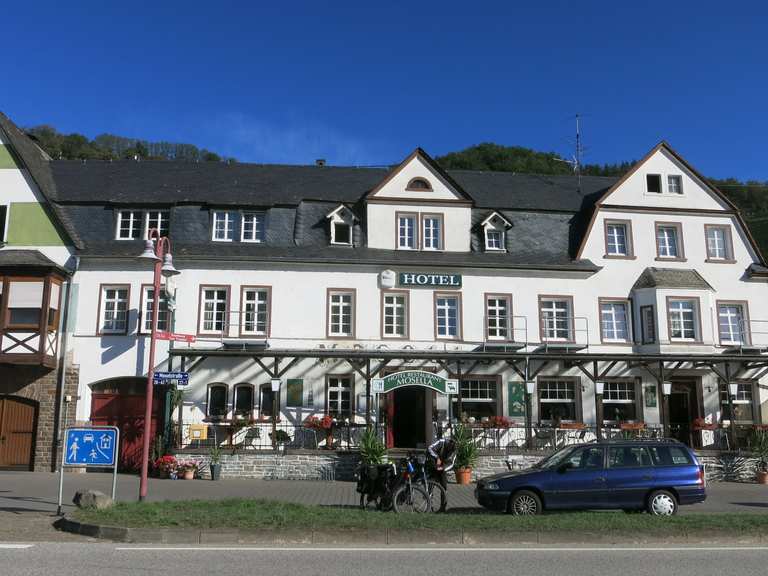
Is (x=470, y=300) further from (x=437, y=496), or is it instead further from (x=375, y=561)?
(x=375, y=561)

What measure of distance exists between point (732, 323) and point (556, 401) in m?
7.49

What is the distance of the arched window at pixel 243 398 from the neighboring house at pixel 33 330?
517cm

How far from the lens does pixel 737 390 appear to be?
83.2ft

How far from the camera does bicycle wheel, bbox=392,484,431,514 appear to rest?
1302 cm

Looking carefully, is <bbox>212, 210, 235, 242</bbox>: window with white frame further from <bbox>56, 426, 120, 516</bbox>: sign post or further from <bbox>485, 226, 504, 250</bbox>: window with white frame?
<bbox>56, 426, 120, 516</bbox>: sign post

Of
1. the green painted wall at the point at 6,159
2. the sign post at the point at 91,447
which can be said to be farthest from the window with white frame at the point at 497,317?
the green painted wall at the point at 6,159

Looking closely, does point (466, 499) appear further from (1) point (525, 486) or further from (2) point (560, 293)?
(2) point (560, 293)

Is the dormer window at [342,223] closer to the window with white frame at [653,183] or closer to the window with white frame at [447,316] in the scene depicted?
the window with white frame at [447,316]

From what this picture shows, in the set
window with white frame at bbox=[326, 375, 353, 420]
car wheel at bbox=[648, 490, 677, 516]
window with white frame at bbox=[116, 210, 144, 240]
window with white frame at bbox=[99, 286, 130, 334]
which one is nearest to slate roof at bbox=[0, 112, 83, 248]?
window with white frame at bbox=[116, 210, 144, 240]

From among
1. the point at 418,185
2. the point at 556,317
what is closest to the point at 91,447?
the point at 418,185

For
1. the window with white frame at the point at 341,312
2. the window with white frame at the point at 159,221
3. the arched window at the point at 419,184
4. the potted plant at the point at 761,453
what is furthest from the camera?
the arched window at the point at 419,184

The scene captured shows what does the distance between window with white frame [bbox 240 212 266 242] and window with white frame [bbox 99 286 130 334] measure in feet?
14.8

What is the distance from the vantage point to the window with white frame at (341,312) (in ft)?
78.4

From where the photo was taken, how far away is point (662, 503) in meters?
13.3
